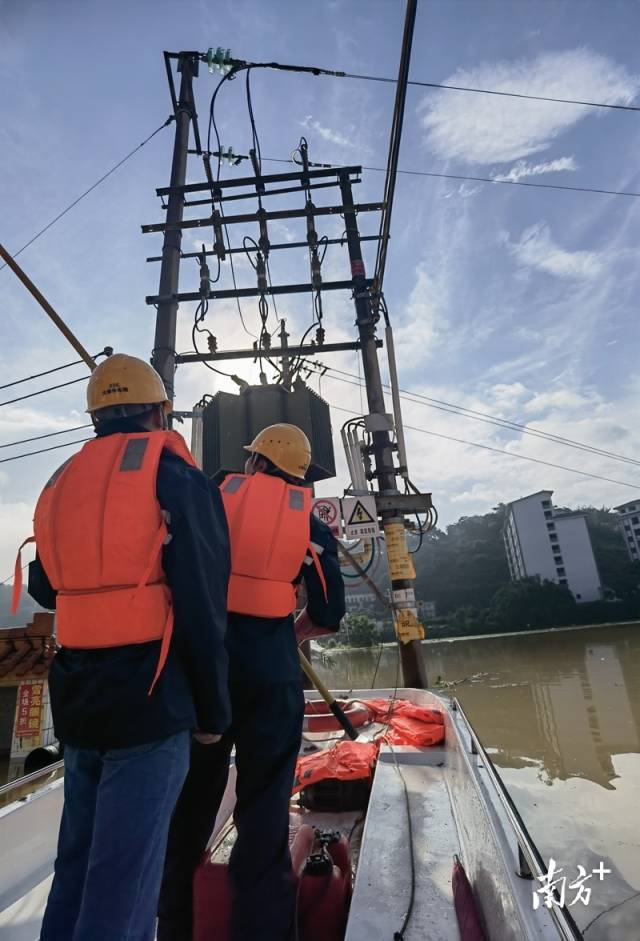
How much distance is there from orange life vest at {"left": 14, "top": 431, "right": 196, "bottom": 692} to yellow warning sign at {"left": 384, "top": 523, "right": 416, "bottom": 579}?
4.53m

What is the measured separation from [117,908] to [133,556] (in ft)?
2.77

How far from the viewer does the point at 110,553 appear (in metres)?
1.33

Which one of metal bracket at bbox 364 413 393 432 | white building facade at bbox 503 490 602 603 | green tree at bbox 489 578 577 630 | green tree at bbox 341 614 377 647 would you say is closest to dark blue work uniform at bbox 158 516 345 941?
metal bracket at bbox 364 413 393 432

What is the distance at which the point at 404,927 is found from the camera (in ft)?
5.47

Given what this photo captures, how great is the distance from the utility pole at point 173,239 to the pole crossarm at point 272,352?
63cm

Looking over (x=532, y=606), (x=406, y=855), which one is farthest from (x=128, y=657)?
(x=532, y=606)

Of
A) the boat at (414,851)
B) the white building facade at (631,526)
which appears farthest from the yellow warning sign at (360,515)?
the white building facade at (631,526)

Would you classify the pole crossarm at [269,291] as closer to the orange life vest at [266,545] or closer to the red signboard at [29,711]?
the orange life vest at [266,545]

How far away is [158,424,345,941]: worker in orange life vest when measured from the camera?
5.60 feet

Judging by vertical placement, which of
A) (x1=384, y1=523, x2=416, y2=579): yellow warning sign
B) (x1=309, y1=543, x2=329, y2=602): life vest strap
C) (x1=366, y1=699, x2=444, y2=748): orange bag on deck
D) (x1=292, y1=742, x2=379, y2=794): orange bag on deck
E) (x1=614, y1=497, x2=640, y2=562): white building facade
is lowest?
(x1=292, y1=742, x2=379, y2=794): orange bag on deck

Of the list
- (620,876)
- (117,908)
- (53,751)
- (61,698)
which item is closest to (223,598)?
(61,698)

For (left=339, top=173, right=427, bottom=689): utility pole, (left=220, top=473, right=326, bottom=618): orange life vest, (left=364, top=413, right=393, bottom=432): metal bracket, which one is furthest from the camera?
(left=364, top=413, right=393, bottom=432): metal bracket

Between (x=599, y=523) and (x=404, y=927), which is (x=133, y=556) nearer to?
(x=404, y=927)

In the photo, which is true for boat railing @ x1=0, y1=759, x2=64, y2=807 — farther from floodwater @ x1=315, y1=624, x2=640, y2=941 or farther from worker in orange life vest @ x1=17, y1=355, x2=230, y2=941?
floodwater @ x1=315, y1=624, x2=640, y2=941
